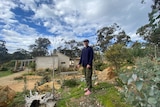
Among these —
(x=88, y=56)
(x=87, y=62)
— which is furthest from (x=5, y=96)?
(x=88, y=56)

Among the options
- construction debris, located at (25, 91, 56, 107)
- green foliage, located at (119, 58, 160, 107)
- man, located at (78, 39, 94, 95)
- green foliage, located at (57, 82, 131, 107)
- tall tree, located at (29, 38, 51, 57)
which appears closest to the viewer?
green foliage, located at (119, 58, 160, 107)

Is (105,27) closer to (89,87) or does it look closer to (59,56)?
(59,56)

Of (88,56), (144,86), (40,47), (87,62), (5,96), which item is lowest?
(5,96)

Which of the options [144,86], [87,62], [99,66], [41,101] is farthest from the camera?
[99,66]

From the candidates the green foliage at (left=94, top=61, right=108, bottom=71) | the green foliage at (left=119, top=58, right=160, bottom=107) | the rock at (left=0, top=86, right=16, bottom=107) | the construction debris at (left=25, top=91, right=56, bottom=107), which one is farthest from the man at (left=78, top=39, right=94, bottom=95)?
the green foliage at (left=94, top=61, right=108, bottom=71)

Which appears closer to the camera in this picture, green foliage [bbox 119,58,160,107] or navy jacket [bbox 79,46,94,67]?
green foliage [bbox 119,58,160,107]

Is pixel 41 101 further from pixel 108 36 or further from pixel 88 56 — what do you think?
pixel 108 36

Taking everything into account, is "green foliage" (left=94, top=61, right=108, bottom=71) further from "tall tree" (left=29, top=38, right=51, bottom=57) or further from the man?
"tall tree" (left=29, top=38, right=51, bottom=57)

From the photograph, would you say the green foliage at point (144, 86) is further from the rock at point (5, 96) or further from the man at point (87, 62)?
the rock at point (5, 96)

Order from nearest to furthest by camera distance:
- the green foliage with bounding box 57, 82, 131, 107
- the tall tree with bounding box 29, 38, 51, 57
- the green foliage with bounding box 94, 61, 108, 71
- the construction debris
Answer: the green foliage with bounding box 57, 82, 131, 107 → the construction debris → the green foliage with bounding box 94, 61, 108, 71 → the tall tree with bounding box 29, 38, 51, 57

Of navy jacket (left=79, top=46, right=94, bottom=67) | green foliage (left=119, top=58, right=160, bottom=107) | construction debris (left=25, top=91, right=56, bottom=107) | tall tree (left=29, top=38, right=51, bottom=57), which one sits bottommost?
construction debris (left=25, top=91, right=56, bottom=107)

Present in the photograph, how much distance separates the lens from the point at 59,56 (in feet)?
115

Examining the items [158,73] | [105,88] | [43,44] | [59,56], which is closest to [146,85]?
[158,73]

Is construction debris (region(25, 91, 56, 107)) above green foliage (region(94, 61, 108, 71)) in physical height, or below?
below
